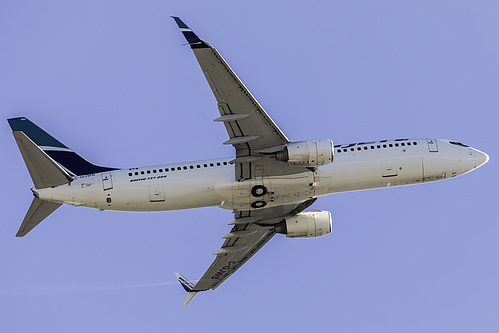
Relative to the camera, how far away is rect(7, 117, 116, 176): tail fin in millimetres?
55125

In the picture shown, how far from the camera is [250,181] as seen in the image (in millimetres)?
54500

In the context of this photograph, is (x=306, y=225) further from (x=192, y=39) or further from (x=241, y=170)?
(x=192, y=39)

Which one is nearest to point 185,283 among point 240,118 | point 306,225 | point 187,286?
point 187,286

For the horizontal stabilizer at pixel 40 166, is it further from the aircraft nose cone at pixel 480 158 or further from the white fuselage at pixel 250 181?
the aircraft nose cone at pixel 480 158

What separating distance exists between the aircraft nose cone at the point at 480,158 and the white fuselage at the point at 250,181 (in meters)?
0.62

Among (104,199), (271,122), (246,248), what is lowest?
(246,248)

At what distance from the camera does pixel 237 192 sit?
54656 millimetres

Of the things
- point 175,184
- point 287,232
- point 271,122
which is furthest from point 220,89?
point 287,232

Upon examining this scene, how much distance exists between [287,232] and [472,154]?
13.8 m

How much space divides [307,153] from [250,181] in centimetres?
443

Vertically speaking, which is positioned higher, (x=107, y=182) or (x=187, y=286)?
(x=107, y=182)

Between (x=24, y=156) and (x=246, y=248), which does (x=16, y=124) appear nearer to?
(x=24, y=156)

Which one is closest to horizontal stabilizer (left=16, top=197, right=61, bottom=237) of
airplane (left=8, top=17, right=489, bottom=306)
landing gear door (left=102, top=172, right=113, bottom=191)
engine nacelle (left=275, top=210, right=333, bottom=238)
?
airplane (left=8, top=17, right=489, bottom=306)

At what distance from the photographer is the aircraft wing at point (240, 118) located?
47.6m
